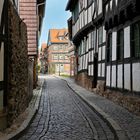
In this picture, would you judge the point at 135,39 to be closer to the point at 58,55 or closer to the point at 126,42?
the point at 126,42

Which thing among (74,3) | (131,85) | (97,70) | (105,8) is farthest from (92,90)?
(74,3)

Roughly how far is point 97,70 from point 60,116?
8805mm

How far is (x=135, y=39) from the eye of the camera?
13461 mm

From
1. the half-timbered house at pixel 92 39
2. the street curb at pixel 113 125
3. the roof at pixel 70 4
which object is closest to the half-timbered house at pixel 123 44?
the street curb at pixel 113 125

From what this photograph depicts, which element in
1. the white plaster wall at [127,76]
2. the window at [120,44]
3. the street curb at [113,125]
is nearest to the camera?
the street curb at [113,125]

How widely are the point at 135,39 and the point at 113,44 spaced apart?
10.7 feet

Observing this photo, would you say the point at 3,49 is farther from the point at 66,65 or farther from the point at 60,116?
the point at 66,65

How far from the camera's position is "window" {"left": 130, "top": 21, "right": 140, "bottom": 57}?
13086 mm

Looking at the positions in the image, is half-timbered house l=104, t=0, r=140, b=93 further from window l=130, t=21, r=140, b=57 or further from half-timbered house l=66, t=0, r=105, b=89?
half-timbered house l=66, t=0, r=105, b=89

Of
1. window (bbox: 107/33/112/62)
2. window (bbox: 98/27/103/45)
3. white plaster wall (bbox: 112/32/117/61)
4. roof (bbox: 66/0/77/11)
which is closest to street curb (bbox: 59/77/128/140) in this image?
white plaster wall (bbox: 112/32/117/61)

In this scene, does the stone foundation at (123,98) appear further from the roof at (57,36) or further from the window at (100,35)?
the roof at (57,36)

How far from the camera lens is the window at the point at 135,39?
42.9 feet

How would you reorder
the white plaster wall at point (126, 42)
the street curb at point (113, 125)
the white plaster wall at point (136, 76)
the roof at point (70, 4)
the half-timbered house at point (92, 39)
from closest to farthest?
the street curb at point (113, 125)
the white plaster wall at point (136, 76)
the white plaster wall at point (126, 42)
the half-timbered house at point (92, 39)
the roof at point (70, 4)

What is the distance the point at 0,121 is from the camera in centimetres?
868
